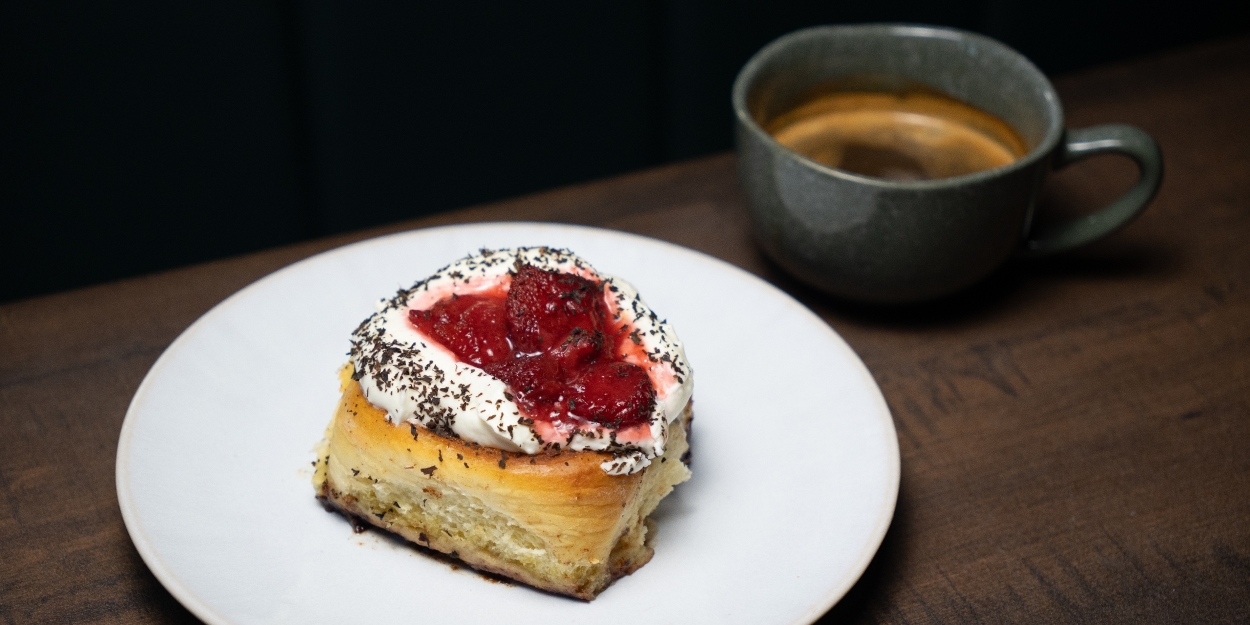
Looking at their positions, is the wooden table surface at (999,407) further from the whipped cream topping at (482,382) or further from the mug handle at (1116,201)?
the whipped cream topping at (482,382)

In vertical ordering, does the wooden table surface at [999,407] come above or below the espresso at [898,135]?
below

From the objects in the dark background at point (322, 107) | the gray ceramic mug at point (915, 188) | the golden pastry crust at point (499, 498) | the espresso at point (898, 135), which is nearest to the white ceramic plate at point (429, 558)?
the golden pastry crust at point (499, 498)

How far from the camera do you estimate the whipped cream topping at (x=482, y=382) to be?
4.17ft

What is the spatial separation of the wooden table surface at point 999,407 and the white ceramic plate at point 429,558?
0.40 ft

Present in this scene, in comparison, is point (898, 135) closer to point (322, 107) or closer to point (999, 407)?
point (999, 407)

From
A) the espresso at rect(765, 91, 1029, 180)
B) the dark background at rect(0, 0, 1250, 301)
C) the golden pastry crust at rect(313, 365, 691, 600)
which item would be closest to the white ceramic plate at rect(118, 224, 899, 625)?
the golden pastry crust at rect(313, 365, 691, 600)

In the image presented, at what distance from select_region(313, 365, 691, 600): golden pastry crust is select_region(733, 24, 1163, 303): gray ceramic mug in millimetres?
502

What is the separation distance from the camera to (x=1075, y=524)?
1467mm

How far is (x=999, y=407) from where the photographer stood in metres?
→ 1.67

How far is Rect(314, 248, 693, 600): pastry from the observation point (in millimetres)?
1269

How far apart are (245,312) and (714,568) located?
0.79 metres

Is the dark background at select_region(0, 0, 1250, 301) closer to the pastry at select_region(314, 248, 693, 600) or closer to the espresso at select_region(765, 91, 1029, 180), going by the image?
the espresso at select_region(765, 91, 1029, 180)

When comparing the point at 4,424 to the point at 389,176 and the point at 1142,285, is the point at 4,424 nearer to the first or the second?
the point at 389,176

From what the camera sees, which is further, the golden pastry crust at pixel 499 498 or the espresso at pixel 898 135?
the espresso at pixel 898 135
